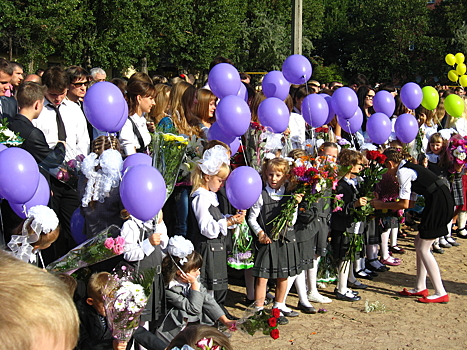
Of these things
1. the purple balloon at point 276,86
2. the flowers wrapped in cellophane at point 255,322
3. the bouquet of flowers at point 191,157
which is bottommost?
the flowers wrapped in cellophane at point 255,322

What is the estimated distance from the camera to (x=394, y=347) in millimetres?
4973

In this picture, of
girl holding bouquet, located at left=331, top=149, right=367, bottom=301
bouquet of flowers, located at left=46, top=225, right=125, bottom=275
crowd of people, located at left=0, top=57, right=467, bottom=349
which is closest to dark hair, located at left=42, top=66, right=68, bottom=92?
crowd of people, located at left=0, top=57, right=467, bottom=349

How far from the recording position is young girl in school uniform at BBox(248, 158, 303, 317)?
541cm

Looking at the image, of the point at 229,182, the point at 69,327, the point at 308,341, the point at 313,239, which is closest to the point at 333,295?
the point at 313,239

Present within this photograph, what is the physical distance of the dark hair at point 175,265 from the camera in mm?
4145

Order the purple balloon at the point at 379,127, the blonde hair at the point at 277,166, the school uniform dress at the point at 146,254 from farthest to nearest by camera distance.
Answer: the purple balloon at the point at 379,127, the blonde hair at the point at 277,166, the school uniform dress at the point at 146,254

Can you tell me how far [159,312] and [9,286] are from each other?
340 centimetres

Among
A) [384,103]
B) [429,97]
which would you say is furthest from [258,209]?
[429,97]

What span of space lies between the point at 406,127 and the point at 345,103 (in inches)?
42.5

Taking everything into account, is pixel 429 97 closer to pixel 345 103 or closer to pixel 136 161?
pixel 345 103

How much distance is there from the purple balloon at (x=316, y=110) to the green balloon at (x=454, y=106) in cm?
298

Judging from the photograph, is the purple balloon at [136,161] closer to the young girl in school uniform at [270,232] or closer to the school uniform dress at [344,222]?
the young girl in school uniform at [270,232]

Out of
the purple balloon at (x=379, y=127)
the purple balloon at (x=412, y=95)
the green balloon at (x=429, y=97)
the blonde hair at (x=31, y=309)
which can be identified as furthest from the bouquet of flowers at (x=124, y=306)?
the green balloon at (x=429, y=97)

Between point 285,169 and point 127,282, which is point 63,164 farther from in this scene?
point 285,169
